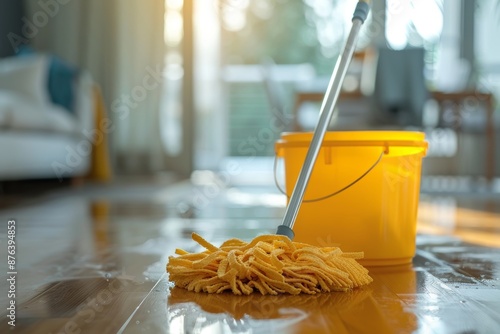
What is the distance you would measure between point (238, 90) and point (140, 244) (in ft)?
15.3

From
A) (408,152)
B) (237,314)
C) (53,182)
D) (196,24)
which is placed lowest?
(53,182)

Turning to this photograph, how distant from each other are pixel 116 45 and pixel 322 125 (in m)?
4.57

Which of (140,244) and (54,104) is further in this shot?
(54,104)

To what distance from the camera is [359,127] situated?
445 cm

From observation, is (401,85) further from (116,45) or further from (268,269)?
(268,269)

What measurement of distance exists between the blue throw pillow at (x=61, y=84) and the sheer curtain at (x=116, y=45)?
4.08 feet

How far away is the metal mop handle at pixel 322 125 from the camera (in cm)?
118

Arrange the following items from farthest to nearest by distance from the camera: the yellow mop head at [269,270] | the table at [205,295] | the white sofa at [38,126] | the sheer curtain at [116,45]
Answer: the sheer curtain at [116,45] → the white sofa at [38,126] → the yellow mop head at [269,270] → the table at [205,295]

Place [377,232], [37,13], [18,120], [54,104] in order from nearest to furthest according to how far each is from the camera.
A: [377,232] → [18,120] → [54,104] → [37,13]

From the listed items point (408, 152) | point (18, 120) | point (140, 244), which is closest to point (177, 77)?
point (18, 120)

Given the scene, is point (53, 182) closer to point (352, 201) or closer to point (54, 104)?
point (54, 104)

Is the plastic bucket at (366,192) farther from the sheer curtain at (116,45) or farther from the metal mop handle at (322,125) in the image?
the sheer curtain at (116,45)

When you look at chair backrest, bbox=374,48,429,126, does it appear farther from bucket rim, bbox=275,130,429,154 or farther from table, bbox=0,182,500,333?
bucket rim, bbox=275,130,429,154
